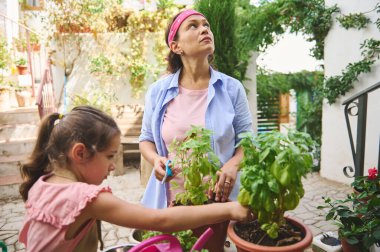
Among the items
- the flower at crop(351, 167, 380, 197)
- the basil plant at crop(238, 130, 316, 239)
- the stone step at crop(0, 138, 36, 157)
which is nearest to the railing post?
the flower at crop(351, 167, 380, 197)

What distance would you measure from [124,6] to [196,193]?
7.89 meters

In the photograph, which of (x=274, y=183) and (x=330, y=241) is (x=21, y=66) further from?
(x=274, y=183)

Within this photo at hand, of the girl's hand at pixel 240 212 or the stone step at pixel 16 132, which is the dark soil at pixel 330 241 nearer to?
the girl's hand at pixel 240 212

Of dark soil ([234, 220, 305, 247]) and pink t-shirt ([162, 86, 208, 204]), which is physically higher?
pink t-shirt ([162, 86, 208, 204])

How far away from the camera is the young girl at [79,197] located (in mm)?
1054

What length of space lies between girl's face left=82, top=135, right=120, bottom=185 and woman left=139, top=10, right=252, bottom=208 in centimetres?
33

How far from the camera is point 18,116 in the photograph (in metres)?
6.80

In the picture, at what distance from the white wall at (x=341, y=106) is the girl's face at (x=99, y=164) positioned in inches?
167

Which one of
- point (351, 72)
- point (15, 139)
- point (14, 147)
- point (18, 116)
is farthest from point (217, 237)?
point (18, 116)

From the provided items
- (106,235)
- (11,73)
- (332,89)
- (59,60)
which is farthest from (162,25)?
(106,235)

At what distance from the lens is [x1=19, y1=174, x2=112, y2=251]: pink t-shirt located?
3.46 ft

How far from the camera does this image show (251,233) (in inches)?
45.2

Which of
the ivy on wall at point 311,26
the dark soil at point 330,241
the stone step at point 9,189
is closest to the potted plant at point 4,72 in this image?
the stone step at point 9,189

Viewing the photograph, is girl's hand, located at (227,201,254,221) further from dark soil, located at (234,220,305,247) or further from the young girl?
dark soil, located at (234,220,305,247)
